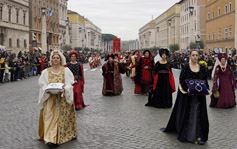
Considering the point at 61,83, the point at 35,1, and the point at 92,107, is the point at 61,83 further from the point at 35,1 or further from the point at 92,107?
the point at 35,1

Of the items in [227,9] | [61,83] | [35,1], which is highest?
[35,1]

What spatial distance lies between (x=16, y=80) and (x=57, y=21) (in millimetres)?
57498

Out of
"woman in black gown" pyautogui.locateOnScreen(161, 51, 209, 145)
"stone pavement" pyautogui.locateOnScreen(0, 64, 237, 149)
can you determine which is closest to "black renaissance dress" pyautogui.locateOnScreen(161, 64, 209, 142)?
"woman in black gown" pyautogui.locateOnScreen(161, 51, 209, 145)

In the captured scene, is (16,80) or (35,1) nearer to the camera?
(16,80)

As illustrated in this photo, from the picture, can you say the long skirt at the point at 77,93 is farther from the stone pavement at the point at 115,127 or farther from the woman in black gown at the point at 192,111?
the woman in black gown at the point at 192,111

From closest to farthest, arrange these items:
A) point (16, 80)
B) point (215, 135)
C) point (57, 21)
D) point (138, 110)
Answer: point (215, 135) < point (138, 110) < point (16, 80) < point (57, 21)

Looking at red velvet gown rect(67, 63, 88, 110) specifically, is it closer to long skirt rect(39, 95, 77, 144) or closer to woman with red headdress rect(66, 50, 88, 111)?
woman with red headdress rect(66, 50, 88, 111)

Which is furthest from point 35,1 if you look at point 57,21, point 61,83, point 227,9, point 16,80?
point 61,83

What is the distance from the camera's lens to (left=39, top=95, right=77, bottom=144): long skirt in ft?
20.8

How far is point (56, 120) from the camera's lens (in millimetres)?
6391

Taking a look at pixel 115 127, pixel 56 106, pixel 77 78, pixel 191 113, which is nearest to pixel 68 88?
pixel 56 106

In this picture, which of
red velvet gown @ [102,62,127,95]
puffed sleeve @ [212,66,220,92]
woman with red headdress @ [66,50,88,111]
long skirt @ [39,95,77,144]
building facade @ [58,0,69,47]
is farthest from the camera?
building facade @ [58,0,69,47]

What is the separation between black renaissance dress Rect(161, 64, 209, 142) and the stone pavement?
21 cm

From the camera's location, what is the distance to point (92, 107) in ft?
36.4
